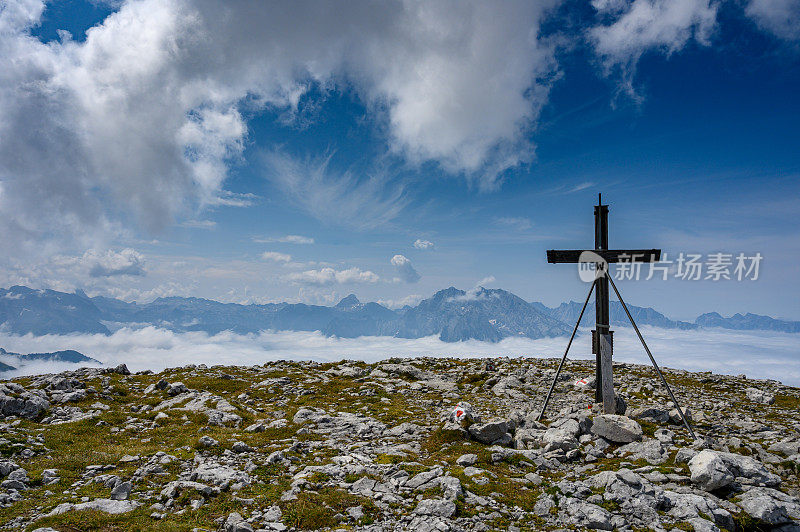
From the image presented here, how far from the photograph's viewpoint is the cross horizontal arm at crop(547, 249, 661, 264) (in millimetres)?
19250

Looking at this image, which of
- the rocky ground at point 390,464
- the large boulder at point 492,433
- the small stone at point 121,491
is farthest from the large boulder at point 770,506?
the small stone at point 121,491

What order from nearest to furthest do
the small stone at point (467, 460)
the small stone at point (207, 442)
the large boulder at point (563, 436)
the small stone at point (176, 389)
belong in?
the small stone at point (467, 460) → the large boulder at point (563, 436) → the small stone at point (207, 442) → the small stone at point (176, 389)

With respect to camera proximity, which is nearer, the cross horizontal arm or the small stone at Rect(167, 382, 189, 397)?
the cross horizontal arm

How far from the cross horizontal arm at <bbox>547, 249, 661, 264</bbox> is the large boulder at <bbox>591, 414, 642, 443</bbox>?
313 inches

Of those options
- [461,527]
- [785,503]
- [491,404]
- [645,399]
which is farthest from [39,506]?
[645,399]

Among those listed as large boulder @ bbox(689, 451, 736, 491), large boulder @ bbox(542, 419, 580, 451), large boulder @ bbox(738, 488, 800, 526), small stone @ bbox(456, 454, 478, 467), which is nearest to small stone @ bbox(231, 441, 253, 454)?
small stone @ bbox(456, 454, 478, 467)

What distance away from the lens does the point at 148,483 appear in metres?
12.4

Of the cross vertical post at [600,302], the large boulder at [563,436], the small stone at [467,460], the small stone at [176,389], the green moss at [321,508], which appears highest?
the cross vertical post at [600,302]

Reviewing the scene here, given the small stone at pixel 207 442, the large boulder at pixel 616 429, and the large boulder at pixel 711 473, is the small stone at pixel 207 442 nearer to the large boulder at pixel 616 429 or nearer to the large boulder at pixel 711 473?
the large boulder at pixel 616 429

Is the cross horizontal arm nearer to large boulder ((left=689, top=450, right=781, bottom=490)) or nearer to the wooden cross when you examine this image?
the wooden cross

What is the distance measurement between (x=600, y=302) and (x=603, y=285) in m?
0.92

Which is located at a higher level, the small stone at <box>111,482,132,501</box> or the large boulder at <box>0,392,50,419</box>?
the small stone at <box>111,482,132,501</box>

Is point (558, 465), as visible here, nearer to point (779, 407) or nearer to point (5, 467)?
point (5, 467)

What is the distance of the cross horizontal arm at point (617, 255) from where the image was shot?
19.2 m
